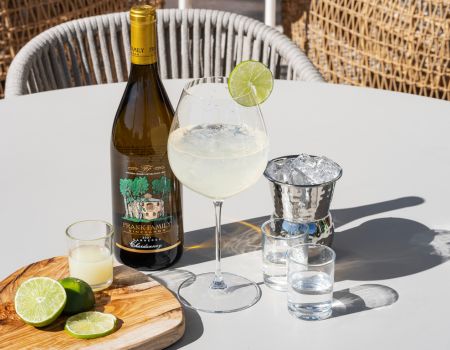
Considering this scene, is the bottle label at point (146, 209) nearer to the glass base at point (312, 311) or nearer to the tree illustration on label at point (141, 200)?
the tree illustration on label at point (141, 200)

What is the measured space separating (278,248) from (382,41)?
6.82 feet

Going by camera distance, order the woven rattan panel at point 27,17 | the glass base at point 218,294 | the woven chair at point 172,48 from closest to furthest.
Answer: the glass base at point 218,294 < the woven chair at point 172,48 < the woven rattan panel at point 27,17

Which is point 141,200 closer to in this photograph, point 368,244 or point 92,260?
point 92,260

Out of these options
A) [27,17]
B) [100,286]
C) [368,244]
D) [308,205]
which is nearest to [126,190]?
[100,286]

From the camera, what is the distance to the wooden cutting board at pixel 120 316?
912 millimetres

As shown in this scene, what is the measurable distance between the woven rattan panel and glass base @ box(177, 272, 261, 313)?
2.12 m

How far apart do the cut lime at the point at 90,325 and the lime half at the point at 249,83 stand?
288mm

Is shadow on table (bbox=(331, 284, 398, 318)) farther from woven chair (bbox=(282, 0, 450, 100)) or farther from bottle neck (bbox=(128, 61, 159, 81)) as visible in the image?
woven chair (bbox=(282, 0, 450, 100))

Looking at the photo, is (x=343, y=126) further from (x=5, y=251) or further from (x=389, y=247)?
(x=5, y=251)

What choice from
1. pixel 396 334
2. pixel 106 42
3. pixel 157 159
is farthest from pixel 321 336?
pixel 106 42

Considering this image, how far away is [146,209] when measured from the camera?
107 cm

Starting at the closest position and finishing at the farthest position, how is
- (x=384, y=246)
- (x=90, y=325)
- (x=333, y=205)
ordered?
(x=90, y=325)
(x=384, y=246)
(x=333, y=205)

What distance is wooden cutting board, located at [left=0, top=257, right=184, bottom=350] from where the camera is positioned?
2.99ft

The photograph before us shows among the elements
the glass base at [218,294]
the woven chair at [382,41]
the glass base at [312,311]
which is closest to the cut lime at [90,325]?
the glass base at [218,294]
